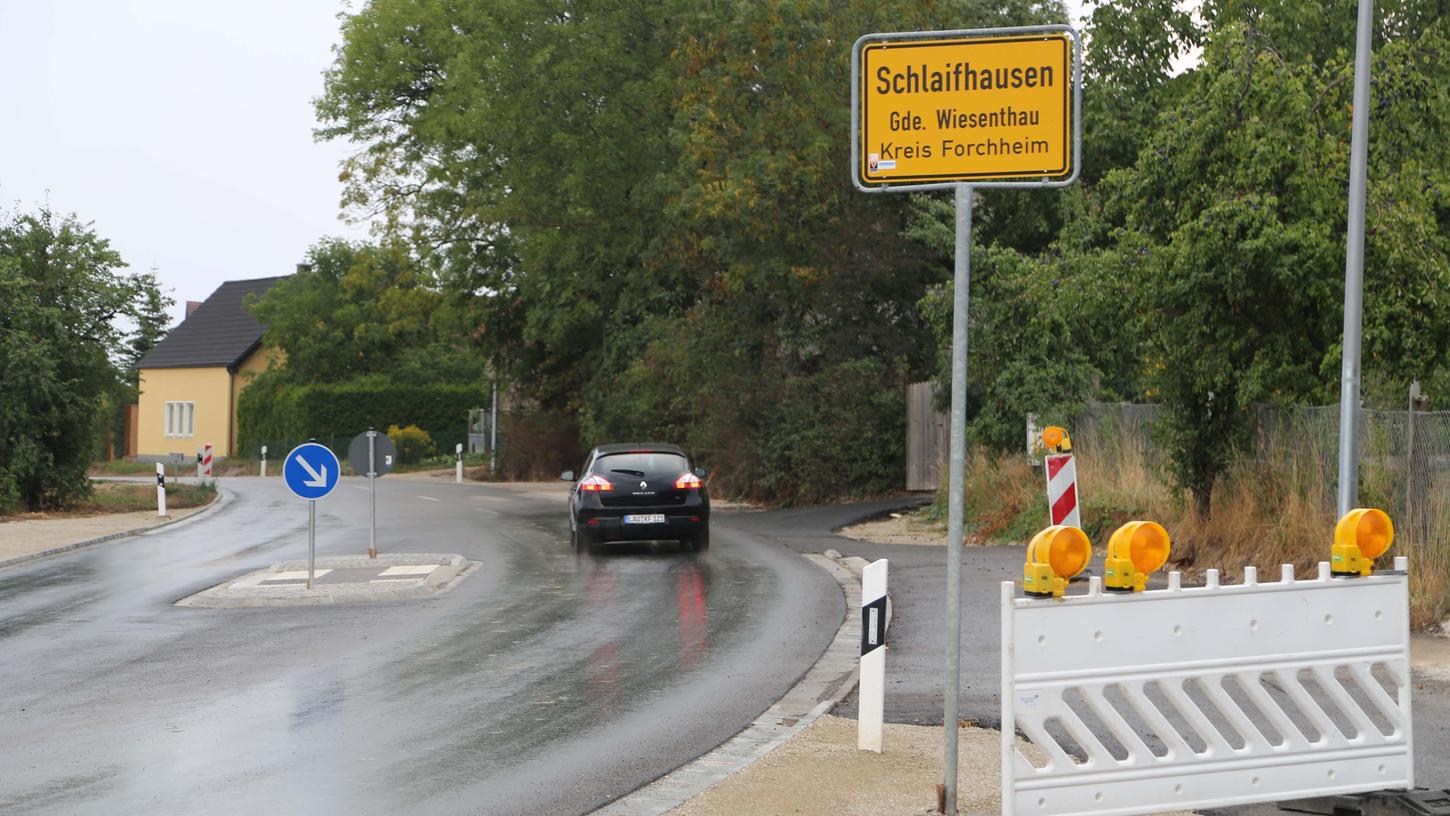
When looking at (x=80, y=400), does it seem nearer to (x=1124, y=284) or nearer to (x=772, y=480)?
(x=772, y=480)

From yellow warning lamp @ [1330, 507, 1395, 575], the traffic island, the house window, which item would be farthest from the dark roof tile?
yellow warning lamp @ [1330, 507, 1395, 575]

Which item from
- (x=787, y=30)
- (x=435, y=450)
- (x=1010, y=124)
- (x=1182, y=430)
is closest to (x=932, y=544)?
(x=1182, y=430)

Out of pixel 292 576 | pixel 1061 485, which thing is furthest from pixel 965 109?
pixel 292 576

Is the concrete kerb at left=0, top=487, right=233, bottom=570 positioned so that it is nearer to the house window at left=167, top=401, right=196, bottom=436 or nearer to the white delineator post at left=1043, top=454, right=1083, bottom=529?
the white delineator post at left=1043, top=454, right=1083, bottom=529

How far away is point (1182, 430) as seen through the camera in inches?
683

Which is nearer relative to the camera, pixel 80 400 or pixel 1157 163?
Result: pixel 1157 163

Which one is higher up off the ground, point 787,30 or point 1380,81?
point 787,30

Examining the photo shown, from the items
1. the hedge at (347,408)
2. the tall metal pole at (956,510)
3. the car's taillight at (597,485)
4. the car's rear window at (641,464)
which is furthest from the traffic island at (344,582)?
the hedge at (347,408)

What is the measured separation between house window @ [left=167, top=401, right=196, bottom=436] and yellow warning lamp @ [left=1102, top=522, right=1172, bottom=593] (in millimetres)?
80253

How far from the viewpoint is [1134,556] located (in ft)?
19.1

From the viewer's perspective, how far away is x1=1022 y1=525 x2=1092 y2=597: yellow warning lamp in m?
5.65

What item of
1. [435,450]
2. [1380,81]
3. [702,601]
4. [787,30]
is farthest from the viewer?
[435,450]

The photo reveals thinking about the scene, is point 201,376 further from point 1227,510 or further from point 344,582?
point 1227,510

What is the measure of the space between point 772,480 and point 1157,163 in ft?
54.5
